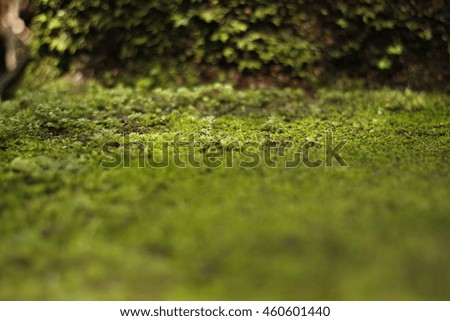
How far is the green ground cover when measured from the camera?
7.45 feet

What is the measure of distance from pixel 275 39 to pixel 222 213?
3887mm

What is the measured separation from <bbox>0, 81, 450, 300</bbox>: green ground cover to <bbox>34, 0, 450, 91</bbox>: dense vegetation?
148 centimetres

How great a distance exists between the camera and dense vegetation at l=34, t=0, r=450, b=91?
573 cm

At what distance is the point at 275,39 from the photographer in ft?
18.9

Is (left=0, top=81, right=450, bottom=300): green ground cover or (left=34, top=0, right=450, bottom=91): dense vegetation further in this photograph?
(left=34, top=0, right=450, bottom=91): dense vegetation

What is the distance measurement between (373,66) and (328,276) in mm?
4668
